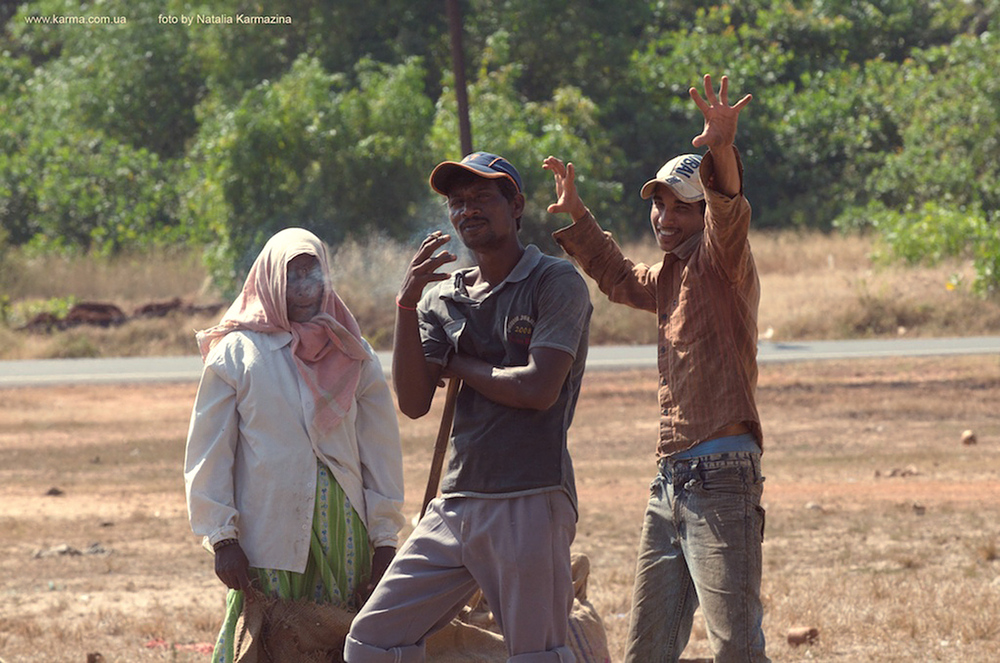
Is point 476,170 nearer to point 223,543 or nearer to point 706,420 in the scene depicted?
point 706,420

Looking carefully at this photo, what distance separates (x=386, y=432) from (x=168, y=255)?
2428 centimetres

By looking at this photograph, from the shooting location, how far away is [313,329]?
3.90m

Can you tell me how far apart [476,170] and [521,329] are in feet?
1.38

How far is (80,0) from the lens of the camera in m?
33.9

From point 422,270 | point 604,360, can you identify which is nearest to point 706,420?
Answer: point 422,270

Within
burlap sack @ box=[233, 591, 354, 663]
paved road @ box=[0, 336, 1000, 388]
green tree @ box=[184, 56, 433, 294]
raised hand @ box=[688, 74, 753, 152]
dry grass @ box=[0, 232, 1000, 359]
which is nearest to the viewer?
raised hand @ box=[688, 74, 753, 152]

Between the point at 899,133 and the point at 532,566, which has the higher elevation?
the point at 899,133

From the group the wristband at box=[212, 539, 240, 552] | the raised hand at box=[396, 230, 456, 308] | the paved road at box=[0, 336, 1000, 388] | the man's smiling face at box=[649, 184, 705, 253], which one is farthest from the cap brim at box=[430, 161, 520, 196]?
the paved road at box=[0, 336, 1000, 388]

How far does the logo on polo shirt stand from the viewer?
344 cm

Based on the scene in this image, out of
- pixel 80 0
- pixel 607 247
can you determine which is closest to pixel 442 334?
pixel 607 247

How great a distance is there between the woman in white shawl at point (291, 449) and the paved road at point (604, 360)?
41.0ft

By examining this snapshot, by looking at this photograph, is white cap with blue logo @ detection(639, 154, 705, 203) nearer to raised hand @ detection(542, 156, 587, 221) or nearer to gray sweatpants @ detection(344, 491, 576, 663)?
raised hand @ detection(542, 156, 587, 221)

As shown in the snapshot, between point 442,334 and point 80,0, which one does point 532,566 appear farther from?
point 80,0

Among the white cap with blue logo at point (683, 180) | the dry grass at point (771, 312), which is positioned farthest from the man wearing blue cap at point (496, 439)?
the dry grass at point (771, 312)
